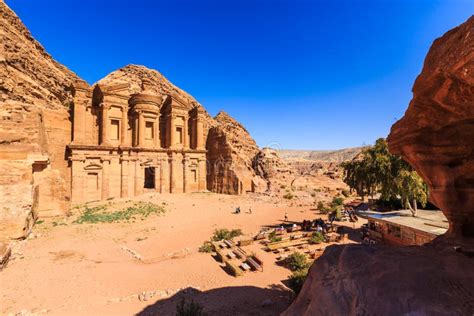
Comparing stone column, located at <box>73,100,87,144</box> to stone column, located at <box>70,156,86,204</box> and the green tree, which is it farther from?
the green tree

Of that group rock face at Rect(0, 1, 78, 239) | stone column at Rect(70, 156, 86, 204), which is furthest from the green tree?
stone column at Rect(70, 156, 86, 204)

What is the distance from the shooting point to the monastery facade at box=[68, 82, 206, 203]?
26.7 m

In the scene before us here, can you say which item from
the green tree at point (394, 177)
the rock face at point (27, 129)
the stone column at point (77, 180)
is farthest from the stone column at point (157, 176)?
the green tree at point (394, 177)

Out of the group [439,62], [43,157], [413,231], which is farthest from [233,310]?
[43,157]

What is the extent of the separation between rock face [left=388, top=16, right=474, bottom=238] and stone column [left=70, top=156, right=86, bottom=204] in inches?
1145

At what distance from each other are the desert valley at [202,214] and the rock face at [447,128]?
0.09ft

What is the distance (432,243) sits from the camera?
5504 mm

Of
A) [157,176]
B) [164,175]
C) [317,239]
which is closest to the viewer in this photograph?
[317,239]

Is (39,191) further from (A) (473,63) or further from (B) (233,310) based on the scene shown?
(A) (473,63)

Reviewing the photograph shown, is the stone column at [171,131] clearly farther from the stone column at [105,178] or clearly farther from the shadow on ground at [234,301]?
the shadow on ground at [234,301]

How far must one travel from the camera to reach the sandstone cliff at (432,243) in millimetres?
3133

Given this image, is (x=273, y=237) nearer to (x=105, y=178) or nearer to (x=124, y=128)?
(x=105, y=178)

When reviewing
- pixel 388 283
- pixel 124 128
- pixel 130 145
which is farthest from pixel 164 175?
pixel 388 283

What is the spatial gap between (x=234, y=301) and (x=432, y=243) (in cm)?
585
